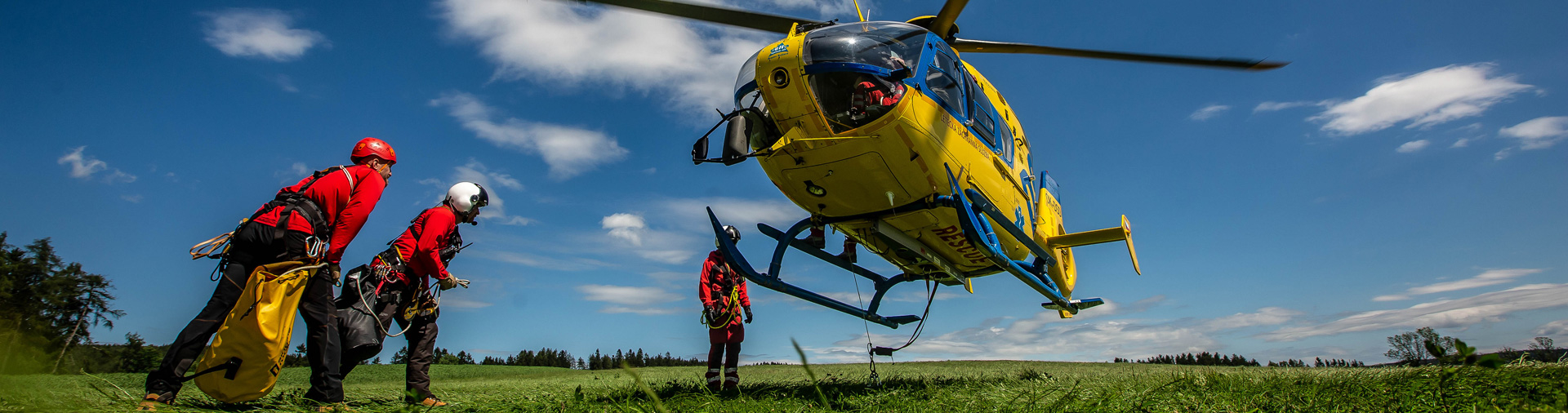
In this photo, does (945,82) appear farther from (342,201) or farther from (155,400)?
(155,400)

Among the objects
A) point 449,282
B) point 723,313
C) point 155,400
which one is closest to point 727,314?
point 723,313

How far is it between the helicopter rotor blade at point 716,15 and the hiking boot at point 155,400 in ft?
10.8

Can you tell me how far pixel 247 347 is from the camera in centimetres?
386

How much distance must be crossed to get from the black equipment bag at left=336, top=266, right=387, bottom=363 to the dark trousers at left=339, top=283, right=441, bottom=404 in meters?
0.06

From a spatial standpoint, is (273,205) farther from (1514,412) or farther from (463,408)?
(1514,412)

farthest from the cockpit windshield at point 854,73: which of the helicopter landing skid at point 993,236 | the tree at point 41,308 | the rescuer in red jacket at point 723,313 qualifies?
the tree at point 41,308

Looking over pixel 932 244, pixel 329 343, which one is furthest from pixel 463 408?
pixel 932 244

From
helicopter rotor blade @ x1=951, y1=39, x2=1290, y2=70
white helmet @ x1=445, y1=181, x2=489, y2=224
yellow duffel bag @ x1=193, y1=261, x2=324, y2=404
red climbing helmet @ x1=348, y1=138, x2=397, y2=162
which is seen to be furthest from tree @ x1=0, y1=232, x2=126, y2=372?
helicopter rotor blade @ x1=951, y1=39, x2=1290, y2=70

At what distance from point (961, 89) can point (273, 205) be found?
512 cm

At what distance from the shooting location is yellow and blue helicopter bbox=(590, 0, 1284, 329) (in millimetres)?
5023

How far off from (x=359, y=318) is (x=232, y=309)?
94 centimetres

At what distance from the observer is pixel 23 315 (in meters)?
1.26

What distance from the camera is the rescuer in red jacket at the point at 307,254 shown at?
13.2 feet

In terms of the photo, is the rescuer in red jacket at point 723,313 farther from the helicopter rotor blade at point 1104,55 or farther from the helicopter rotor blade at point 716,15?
the helicopter rotor blade at point 1104,55
